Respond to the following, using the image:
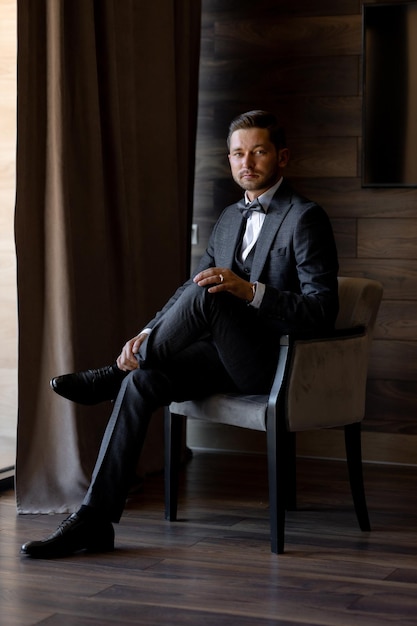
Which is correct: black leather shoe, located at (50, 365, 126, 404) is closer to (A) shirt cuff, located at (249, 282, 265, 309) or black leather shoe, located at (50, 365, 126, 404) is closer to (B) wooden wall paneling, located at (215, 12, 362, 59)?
(A) shirt cuff, located at (249, 282, 265, 309)

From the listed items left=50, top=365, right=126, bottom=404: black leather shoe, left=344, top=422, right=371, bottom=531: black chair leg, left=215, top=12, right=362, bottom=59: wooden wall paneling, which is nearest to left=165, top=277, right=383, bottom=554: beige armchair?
left=344, top=422, right=371, bottom=531: black chair leg

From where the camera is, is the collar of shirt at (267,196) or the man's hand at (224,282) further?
the collar of shirt at (267,196)

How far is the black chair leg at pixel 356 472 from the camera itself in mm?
3338

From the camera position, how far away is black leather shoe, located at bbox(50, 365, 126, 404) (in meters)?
3.16

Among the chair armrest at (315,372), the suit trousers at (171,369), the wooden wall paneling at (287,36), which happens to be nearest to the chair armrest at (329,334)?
the chair armrest at (315,372)

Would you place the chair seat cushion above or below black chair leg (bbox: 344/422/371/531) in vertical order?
above

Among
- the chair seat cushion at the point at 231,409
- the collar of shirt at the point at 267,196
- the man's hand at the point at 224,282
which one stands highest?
the collar of shirt at the point at 267,196

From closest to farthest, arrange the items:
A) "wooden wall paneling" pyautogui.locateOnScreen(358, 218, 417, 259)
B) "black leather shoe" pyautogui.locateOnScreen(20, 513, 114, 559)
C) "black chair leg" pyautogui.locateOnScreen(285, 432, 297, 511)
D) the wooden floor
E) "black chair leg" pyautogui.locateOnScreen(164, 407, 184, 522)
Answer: the wooden floor → "black leather shoe" pyautogui.locateOnScreen(20, 513, 114, 559) → "black chair leg" pyautogui.locateOnScreen(164, 407, 184, 522) → "black chair leg" pyautogui.locateOnScreen(285, 432, 297, 511) → "wooden wall paneling" pyautogui.locateOnScreen(358, 218, 417, 259)

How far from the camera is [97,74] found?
3764mm

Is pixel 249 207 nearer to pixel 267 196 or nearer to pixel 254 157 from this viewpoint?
pixel 267 196

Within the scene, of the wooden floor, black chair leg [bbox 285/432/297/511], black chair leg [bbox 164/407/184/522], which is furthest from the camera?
black chair leg [bbox 285/432/297/511]

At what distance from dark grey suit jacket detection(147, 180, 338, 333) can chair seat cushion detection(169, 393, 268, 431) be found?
0.25 meters

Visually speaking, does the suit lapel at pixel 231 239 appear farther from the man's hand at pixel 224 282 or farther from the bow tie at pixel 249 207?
the man's hand at pixel 224 282

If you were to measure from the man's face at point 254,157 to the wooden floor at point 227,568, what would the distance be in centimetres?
115
